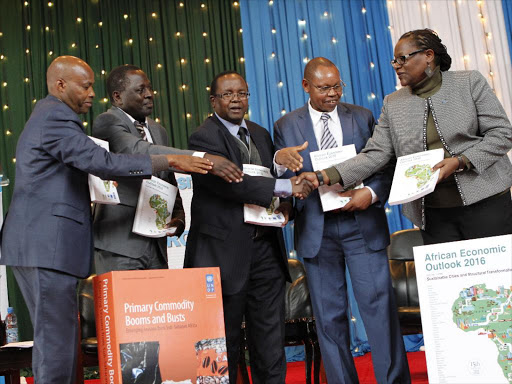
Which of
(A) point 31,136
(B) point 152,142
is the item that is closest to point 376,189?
(B) point 152,142

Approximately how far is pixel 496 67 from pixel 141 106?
14.4 feet

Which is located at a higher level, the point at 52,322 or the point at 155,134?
the point at 155,134

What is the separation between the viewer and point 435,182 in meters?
3.02

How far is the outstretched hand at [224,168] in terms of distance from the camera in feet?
10.7

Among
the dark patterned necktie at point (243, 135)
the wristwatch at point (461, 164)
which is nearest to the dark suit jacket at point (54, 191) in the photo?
the dark patterned necktie at point (243, 135)

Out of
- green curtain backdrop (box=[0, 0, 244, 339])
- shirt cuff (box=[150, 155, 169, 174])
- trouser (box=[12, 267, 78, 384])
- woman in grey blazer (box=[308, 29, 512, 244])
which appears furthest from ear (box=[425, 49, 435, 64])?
green curtain backdrop (box=[0, 0, 244, 339])

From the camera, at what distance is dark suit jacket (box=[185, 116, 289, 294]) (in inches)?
135

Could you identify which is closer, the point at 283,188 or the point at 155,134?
the point at 283,188

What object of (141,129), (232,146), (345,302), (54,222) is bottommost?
(345,302)

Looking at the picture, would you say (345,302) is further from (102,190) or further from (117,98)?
(117,98)

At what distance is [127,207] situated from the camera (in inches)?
A: 133

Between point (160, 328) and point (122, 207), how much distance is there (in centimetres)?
77

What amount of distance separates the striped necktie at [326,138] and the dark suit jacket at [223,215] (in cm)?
40

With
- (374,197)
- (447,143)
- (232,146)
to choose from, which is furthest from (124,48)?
(447,143)
